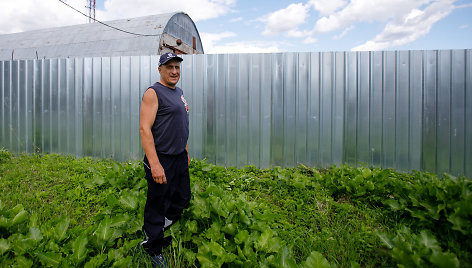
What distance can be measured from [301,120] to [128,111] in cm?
304

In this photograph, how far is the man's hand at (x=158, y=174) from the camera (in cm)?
194

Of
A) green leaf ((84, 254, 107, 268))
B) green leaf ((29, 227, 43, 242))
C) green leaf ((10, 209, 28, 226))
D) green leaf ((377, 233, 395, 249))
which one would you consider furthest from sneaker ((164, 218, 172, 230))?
green leaf ((377, 233, 395, 249))

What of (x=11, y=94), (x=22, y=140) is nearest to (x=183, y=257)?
(x=22, y=140)

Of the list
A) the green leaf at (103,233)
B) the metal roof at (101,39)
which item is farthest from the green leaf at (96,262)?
the metal roof at (101,39)

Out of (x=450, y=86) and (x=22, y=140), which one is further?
(x=22, y=140)

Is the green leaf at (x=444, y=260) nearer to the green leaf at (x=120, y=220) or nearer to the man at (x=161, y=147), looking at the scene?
the man at (x=161, y=147)

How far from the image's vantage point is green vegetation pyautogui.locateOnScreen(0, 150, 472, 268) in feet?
5.73

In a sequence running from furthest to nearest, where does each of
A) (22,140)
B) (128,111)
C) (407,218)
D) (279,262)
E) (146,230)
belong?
1. (22,140)
2. (128,111)
3. (407,218)
4. (146,230)
5. (279,262)

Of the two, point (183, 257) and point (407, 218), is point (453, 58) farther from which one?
point (183, 257)

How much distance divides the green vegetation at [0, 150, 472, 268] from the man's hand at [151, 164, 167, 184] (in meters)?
0.47

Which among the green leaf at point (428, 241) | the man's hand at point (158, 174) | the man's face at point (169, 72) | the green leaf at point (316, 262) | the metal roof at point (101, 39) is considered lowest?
the green leaf at point (316, 262)

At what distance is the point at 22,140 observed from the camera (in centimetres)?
493

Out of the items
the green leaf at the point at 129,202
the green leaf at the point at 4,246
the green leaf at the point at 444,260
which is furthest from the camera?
the green leaf at the point at 129,202

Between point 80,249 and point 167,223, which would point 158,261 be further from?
point 80,249
